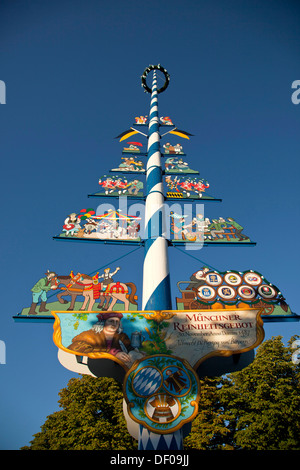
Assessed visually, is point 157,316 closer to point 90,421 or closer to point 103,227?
point 103,227

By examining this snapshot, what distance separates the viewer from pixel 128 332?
484cm

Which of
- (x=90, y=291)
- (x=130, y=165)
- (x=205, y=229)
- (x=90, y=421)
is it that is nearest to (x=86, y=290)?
(x=90, y=291)

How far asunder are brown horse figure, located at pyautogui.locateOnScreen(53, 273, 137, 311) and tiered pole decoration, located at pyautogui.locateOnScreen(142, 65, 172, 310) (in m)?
0.38

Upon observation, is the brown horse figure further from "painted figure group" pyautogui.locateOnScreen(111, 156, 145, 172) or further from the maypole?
"painted figure group" pyautogui.locateOnScreen(111, 156, 145, 172)

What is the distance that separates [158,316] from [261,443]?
10251 mm

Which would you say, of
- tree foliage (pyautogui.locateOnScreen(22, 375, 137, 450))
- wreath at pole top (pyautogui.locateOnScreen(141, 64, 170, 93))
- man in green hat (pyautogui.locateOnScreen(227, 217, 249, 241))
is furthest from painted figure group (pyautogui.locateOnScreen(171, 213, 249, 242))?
tree foliage (pyautogui.locateOnScreen(22, 375, 137, 450))

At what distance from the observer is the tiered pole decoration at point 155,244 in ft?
19.4

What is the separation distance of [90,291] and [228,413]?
11745 millimetres

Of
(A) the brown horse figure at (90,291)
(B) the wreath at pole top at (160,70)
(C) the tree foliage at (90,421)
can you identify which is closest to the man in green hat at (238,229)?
(A) the brown horse figure at (90,291)

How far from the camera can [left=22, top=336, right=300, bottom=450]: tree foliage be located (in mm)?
11727

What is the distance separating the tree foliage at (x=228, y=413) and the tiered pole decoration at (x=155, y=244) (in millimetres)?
9574

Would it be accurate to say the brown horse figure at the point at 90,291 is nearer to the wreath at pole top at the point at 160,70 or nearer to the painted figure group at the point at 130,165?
the painted figure group at the point at 130,165
